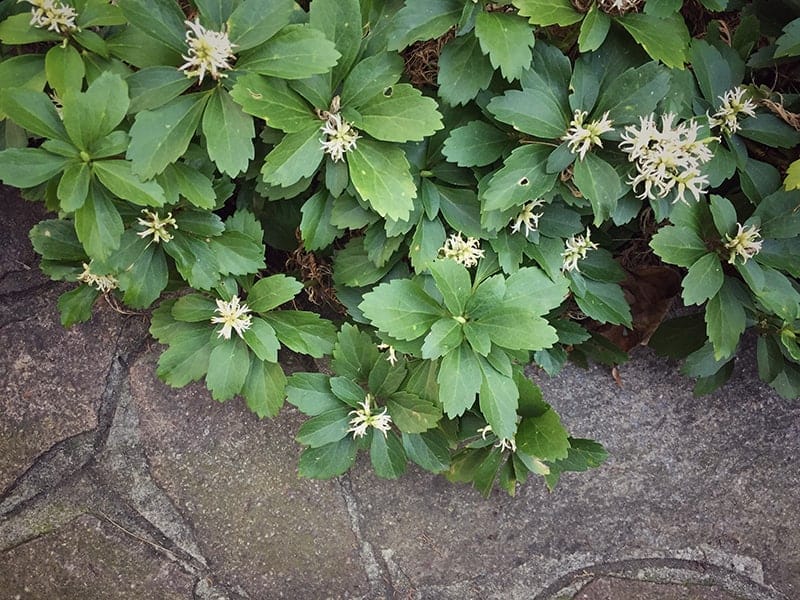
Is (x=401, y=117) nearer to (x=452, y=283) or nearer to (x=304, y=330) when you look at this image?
(x=452, y=283)

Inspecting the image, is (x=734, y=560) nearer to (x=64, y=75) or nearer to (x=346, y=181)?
(x=346, y=181)

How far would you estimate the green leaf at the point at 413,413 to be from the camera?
111 centimetres

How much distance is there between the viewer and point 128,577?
1363 millimetres

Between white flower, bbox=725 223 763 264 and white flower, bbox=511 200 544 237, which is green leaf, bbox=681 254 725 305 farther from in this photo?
white flower, bbox=511 200 544 237

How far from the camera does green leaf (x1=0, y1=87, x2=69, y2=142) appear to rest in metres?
0.89

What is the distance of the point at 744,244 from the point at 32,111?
3.55 ft

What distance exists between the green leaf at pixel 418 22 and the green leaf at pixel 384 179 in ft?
0.51

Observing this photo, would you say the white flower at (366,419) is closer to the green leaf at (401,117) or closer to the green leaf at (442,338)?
the green leaf at (442,338)

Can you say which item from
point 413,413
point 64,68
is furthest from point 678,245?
point 64,68

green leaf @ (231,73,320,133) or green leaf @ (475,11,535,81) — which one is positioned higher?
green leaf @ (475,11,535,81)

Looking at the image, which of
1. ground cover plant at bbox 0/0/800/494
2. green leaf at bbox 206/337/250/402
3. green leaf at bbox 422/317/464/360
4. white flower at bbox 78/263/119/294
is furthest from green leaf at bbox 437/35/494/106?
white flower at bbox 78/263/119/294

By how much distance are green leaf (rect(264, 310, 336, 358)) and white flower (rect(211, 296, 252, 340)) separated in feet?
0.17

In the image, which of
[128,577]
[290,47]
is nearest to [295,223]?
[290,47]

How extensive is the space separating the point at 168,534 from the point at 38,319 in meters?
0.54
